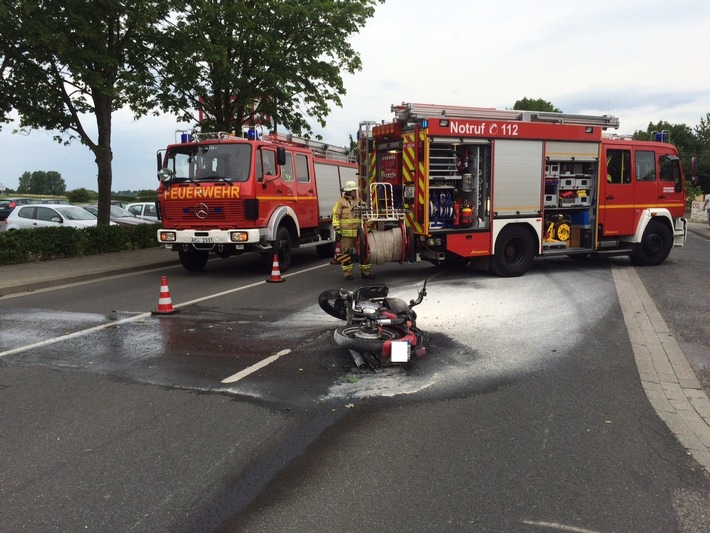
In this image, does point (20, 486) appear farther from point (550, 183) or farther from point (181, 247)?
point (550, 183)

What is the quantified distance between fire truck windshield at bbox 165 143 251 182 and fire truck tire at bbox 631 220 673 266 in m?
8.66

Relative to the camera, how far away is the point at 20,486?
3301 mm

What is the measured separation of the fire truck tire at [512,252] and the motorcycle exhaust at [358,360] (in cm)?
617

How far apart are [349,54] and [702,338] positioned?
1515 centimetres

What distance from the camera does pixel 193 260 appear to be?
12930 millimetres

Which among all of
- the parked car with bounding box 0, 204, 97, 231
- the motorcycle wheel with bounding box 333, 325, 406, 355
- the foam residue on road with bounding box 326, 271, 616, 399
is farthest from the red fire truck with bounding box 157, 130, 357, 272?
the parked car with bounding box 0, 204, 97, 231

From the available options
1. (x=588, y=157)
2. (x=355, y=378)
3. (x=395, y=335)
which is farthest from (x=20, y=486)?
(x=588, y=157)

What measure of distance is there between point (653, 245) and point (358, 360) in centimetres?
1000

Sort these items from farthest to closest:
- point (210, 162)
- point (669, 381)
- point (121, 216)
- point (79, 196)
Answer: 1. point (79, 196)
2. point (121, 216)
3. point (210, 162)
4. point (669, 381)

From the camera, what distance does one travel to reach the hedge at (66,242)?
13.1m

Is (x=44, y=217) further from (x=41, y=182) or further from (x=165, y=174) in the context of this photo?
(x=41, y=182)

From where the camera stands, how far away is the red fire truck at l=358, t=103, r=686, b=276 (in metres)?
10.3

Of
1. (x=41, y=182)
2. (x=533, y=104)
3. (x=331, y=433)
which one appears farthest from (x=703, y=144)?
(x=41, y=182)

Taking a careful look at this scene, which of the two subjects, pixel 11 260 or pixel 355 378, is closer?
pixel 355 378
